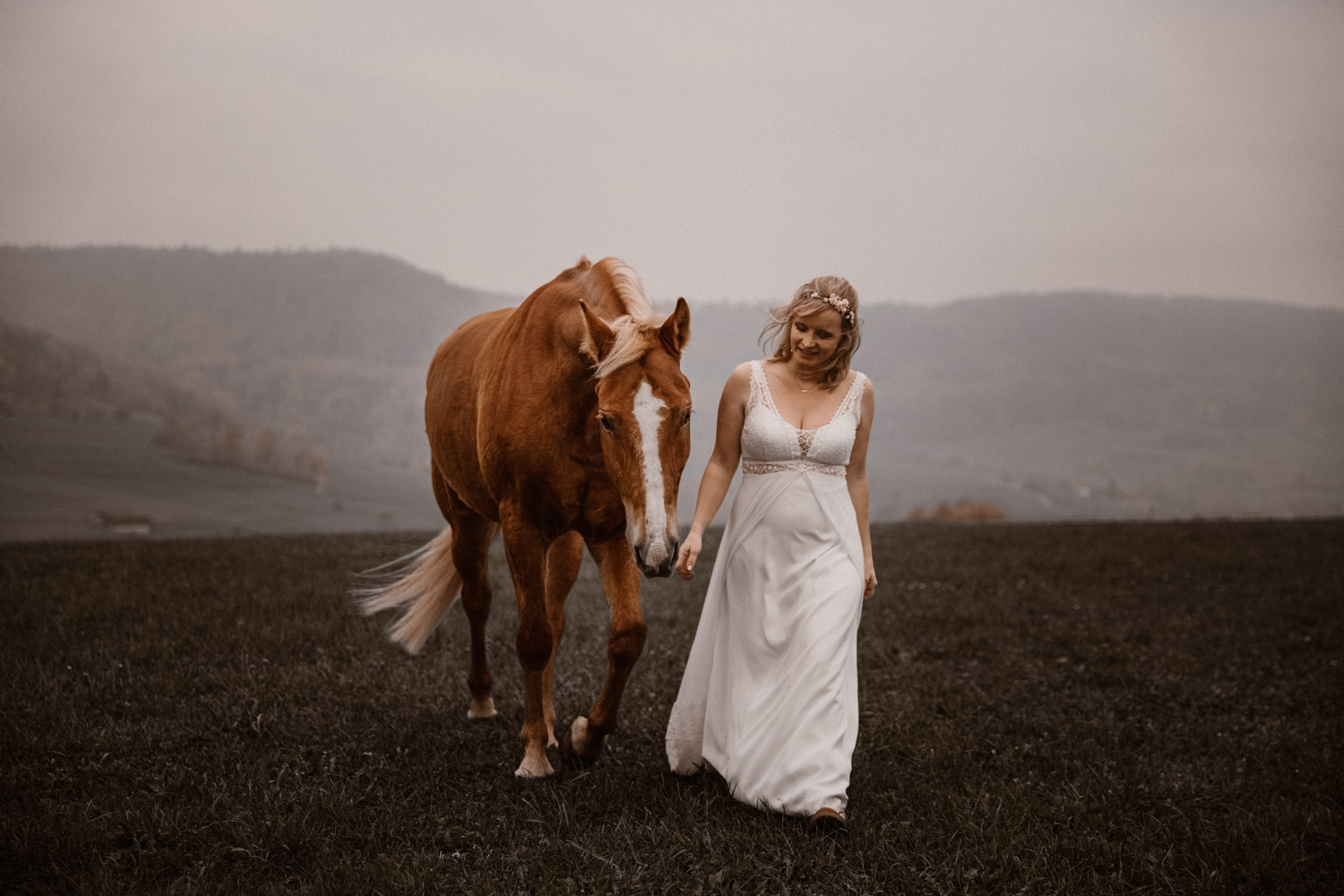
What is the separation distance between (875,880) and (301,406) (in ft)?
82.2

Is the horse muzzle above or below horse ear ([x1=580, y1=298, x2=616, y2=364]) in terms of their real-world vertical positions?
below

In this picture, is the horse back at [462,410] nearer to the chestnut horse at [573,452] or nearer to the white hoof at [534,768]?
the chestnut horse at [573,452]

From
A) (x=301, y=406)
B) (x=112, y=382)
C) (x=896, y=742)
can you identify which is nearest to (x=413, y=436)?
(x=301, y=406)

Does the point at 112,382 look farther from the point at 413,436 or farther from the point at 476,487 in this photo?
the point at 476,487

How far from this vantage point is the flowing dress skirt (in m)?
3.47

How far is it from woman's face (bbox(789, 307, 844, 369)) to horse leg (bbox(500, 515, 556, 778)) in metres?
1.46

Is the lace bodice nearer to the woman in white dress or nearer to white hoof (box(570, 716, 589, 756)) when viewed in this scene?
the woman in white dress

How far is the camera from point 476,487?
15.0 ft

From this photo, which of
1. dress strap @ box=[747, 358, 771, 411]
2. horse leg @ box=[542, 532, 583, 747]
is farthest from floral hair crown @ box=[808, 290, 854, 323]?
horse leg @ box=[542, 532, 583, 747]

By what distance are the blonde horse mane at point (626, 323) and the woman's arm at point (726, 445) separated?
54cm

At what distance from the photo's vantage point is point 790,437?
145 inches

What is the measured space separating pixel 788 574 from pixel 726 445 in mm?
646

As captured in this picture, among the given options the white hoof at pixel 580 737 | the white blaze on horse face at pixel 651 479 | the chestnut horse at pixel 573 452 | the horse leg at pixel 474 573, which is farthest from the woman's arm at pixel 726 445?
the horse leg at pixel 474 573

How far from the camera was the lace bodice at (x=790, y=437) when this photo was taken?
3680mm
